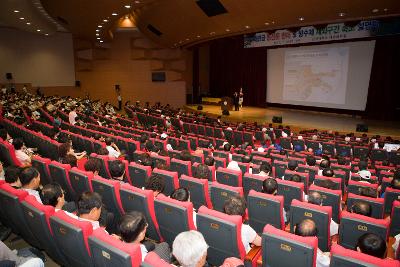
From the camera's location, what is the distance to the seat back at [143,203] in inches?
146

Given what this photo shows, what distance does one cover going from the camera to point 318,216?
350 centimetres

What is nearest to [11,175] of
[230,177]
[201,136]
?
[230,177]

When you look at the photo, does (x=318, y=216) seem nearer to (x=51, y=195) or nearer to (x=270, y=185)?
(x=270, y=185)

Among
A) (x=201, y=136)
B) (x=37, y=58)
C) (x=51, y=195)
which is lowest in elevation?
(x=201, y=136)

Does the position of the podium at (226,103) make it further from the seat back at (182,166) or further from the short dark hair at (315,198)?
the short dark hair at (315,198)

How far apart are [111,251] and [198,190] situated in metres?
2.39

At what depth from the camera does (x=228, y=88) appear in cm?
2589

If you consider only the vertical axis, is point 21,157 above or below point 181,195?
below

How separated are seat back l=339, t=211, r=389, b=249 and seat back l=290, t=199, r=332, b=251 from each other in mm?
150

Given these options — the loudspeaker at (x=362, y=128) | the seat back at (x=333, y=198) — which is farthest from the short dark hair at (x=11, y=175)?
the loudspeaker at (x=362, y=128)

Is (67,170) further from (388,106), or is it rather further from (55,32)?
(55,32)

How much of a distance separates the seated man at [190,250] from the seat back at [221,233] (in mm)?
715

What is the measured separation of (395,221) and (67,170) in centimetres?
464

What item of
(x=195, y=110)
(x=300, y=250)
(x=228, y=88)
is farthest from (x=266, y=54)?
(x=300, y=250)
